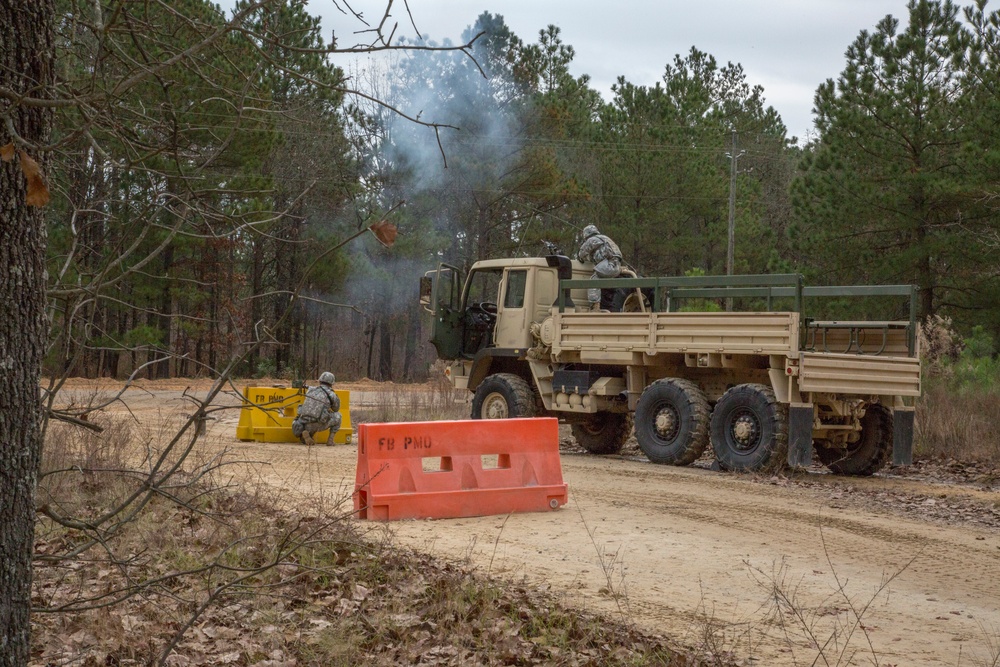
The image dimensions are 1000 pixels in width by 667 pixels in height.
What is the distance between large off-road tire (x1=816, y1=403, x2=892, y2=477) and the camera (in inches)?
559

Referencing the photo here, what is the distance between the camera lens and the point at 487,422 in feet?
33.3

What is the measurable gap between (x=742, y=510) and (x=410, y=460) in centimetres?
331

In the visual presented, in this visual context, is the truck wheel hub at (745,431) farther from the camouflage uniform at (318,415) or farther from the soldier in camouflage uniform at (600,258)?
the camouflage uniform at (318,415)

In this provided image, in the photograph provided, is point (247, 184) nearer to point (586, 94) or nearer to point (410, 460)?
point (410, 460)

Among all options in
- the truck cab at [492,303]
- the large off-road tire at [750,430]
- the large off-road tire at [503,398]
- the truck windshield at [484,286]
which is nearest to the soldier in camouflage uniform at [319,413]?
the truck cab at [492,303]

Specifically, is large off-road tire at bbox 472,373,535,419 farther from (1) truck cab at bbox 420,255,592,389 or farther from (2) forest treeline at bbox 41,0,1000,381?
(2) forest treeline at bbox 41,0,1000,381

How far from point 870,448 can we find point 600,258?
193 inches

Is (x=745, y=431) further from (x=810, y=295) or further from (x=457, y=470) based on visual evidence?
(x=457, y=470)

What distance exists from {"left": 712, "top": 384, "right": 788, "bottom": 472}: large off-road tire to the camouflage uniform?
6.05m

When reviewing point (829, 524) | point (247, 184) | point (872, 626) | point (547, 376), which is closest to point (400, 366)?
point (247, 184)

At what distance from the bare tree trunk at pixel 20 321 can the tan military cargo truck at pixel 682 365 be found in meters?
10.8

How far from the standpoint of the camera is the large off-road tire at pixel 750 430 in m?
13.3

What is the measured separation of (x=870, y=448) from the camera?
14.3 metres

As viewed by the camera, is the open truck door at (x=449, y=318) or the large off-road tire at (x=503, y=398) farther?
the open truck door at (x=449, y=318)
